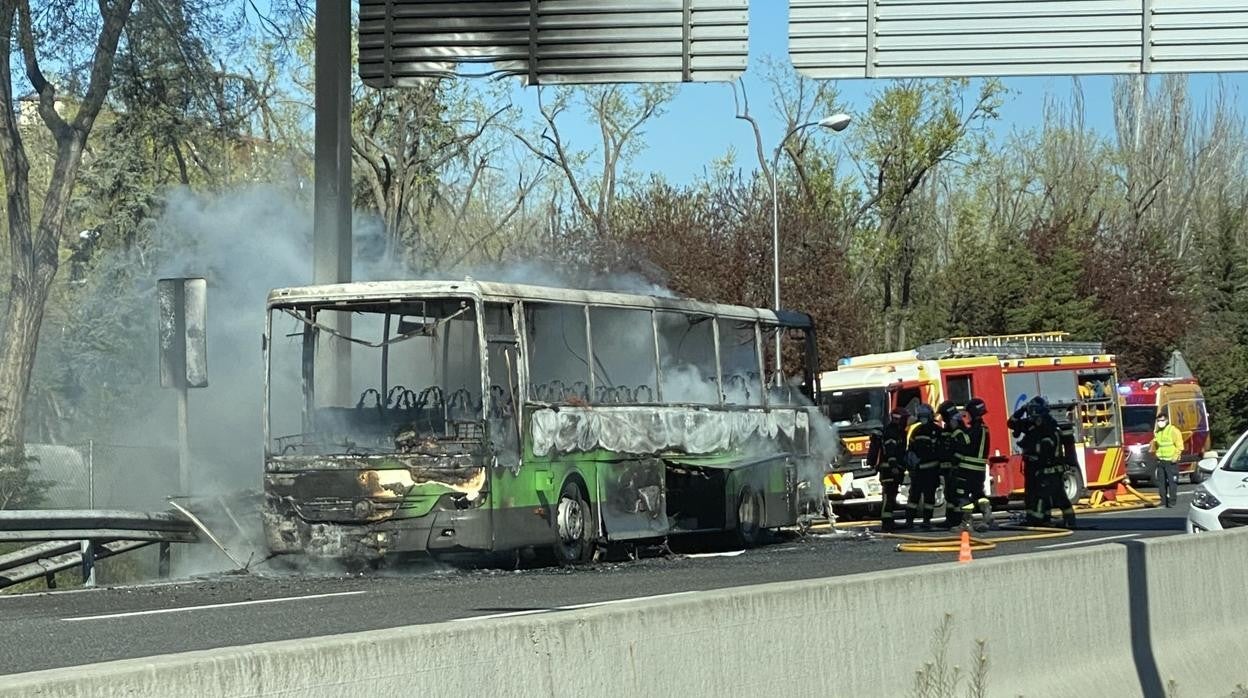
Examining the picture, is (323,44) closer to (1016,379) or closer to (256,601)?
(256,601)

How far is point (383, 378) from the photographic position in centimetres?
1795

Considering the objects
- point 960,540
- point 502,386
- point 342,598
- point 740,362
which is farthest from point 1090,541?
point 342,598

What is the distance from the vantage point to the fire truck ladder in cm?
3075

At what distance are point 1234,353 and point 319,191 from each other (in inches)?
1989

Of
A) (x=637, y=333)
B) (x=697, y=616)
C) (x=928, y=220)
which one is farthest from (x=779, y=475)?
(x=928, y=220)

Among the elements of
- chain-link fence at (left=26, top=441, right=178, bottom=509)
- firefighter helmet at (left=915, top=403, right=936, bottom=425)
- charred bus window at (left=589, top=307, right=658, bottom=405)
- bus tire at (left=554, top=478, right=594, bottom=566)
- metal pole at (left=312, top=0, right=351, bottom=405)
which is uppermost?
metal pole at (left=312, top=0, right=351, bottom=405)

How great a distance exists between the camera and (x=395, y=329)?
17922mm

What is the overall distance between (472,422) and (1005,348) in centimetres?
1676

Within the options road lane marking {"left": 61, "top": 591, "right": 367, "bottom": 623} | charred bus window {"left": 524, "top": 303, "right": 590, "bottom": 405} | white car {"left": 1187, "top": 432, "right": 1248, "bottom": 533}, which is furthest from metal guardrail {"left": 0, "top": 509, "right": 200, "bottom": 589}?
white car {"left": 1187, "top": 432, "right": 1248, "bottom": 533}

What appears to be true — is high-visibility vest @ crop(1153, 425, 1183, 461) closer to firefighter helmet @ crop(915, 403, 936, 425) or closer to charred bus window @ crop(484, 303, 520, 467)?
firefighter helmet @ crop(915, 403, 936, 425)

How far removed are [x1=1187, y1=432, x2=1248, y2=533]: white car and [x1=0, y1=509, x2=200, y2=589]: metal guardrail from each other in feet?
30.3

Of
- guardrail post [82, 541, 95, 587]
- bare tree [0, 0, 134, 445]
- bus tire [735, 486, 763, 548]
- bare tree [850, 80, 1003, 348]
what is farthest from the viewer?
bare tree [850, 80, 1003, 348]

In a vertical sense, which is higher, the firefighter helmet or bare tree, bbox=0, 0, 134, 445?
bare tree, bbox=0, 0, 134, 445

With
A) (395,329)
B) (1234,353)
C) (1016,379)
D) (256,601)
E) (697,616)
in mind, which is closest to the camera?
(697,616)
